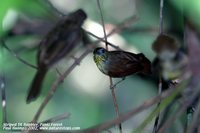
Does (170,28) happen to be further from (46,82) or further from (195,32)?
(46,82)

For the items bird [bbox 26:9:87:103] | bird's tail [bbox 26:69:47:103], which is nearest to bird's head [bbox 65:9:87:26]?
bird [bbox 26:9:87:103]

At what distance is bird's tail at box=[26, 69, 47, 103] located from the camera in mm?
659

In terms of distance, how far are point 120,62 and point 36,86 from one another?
0.16 metres

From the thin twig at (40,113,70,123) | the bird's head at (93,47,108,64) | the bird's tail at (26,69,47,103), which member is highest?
the bird's head at (93,47,108,64)

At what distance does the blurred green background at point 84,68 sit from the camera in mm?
663

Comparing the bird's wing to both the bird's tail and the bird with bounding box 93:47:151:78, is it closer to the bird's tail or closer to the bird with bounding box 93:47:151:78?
the bird with bounding box 93:47:151:78

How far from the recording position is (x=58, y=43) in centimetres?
64

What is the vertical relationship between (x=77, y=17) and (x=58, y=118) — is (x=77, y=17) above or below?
above

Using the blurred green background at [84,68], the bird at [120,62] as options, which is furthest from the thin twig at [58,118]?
the bird at [120,62]

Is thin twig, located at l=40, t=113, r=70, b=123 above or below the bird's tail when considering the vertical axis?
below

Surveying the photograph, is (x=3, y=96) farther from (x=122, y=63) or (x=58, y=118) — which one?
(x=122, y=63)

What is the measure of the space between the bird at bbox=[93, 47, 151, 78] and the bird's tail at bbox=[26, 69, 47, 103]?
10cm

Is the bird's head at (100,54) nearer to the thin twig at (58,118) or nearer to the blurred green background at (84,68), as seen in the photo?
the blurred green background at (84,68)

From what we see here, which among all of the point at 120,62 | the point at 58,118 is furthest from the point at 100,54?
the point at 58,118
